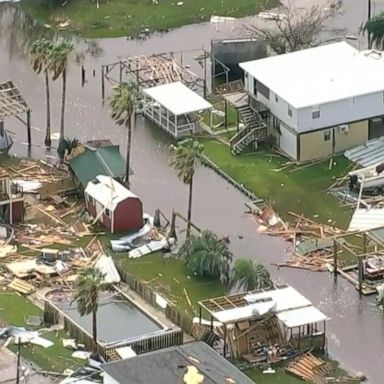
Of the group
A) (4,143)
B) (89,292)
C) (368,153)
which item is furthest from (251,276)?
(4,143)

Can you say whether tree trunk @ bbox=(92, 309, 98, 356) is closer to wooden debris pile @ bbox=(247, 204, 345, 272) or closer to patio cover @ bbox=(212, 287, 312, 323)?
patio cover @ bbox=(212, 287, 312, 323)

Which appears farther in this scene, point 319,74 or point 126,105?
point 319,74

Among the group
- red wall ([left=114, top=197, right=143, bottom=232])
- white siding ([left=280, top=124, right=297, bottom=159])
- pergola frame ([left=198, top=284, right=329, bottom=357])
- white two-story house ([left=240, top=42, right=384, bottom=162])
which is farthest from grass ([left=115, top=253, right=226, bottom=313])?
white two-story house ([left=240, top=42, right=384, bottom=162])

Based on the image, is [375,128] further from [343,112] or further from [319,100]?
[319,100]

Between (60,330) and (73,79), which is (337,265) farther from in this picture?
(73,79)

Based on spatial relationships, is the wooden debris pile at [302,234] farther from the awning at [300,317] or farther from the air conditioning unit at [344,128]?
the air conditioning unit at [344,128]
